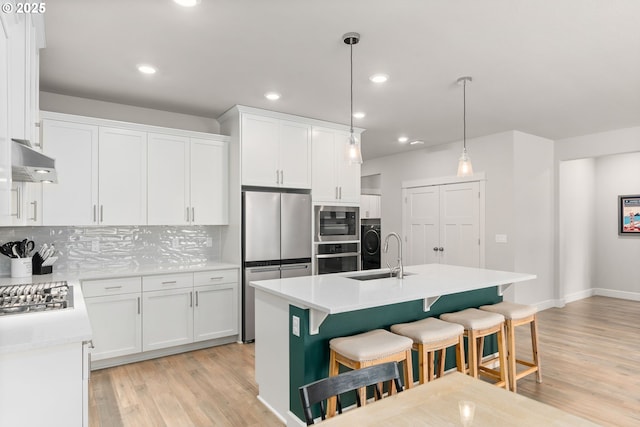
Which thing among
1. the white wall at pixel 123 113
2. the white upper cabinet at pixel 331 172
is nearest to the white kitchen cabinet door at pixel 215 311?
the white upper cabinet at pixel 331 172

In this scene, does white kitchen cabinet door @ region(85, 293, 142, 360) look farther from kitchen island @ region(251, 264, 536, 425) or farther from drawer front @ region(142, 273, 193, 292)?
kitchen island @ region(251, 264, 536, 425)

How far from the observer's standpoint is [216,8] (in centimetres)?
223

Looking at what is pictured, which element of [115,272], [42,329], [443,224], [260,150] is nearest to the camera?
[42,329]

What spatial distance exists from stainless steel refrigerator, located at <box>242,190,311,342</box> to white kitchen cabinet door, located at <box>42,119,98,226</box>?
1.46m

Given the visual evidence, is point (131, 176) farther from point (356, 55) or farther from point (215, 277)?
point (356, 55)

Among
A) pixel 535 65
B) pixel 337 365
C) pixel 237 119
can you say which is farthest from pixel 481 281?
pixel 237 119

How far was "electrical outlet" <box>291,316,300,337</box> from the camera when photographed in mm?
2422

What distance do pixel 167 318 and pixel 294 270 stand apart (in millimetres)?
1442

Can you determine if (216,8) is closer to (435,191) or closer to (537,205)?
(435,191)

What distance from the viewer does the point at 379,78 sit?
10.8 feet

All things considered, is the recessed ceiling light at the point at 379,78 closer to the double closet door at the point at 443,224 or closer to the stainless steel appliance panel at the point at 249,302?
the stainless steel appliance panel at the point at 249,302

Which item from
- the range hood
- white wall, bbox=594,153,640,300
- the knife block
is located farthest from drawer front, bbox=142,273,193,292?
white wall, bbox=594,153,640,300

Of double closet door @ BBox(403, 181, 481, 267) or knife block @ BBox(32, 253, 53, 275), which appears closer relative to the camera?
knife block @ BBox(32, 253, 53, 275)

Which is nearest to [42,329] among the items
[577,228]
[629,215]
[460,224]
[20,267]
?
[20,267]
